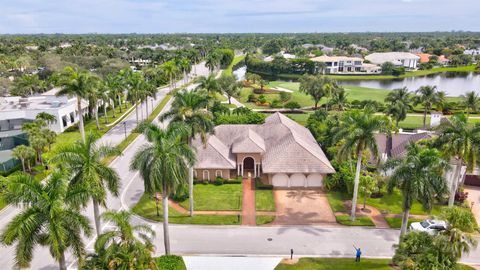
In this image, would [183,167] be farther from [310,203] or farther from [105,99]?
[105,99]

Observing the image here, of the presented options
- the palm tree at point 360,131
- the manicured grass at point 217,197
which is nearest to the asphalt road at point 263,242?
the manicured grass at point 217,197

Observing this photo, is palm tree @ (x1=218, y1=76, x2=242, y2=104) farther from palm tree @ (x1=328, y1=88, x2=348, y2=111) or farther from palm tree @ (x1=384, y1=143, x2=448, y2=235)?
palm tree @ (x1=384, y1=143, x2=448, y2=235)

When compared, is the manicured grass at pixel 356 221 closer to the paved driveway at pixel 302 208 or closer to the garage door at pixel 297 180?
the paved driveway at pixel 302 208

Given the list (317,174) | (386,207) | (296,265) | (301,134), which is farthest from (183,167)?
(301,134)

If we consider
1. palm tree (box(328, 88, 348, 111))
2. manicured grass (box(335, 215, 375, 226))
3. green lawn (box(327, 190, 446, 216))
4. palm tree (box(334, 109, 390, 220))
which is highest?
palm tree (box(334, 109, 390, 220))

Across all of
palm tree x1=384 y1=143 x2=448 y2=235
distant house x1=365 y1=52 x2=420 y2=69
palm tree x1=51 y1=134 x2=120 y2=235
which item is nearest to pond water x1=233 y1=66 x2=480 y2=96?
distant house x1=365 y1=52 x2=420 y2=69

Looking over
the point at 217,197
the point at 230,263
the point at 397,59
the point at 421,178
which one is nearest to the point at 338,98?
the point at 217,197
